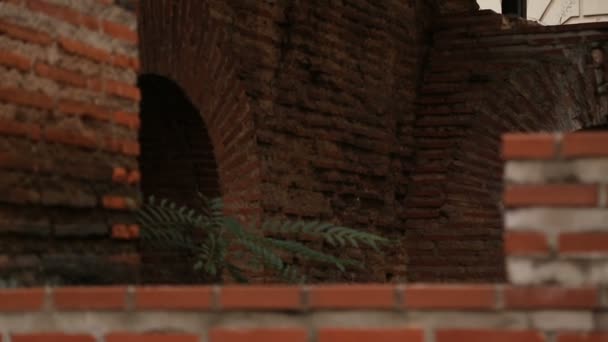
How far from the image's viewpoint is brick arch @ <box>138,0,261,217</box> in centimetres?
584

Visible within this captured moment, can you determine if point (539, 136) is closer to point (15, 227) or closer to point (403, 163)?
point (15, 227)

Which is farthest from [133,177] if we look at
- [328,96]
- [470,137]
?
[470,137]

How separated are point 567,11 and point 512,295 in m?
17.3

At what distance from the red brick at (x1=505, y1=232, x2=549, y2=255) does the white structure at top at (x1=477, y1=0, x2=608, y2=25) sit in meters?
17.0

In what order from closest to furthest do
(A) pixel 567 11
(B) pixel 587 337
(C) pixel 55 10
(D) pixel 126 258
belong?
(B) pixel 587 337, (C) pixel 55 10, (D) pixel 126 258, (A) pixel 567 11

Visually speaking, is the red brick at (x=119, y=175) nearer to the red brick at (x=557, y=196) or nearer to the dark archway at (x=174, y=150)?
the red brick at (x=557, y=196)

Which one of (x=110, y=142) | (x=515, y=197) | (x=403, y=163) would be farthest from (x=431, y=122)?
(x=515, y=197)

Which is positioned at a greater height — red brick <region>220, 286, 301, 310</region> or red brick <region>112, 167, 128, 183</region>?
red brick <region>112, 167, 128, 183</region>

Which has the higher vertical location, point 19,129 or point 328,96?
point 328,96

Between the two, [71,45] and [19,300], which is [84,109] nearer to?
[71,45]

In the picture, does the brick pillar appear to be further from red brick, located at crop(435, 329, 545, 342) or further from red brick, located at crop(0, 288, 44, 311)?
red brick, located at crop(0, 288, 44, 311)

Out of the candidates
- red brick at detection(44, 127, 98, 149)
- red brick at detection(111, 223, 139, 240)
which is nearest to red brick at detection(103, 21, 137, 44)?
red brick at detection(44, 127, 98, 149)

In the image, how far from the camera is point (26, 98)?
361 cm

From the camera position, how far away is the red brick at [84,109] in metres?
3.76
